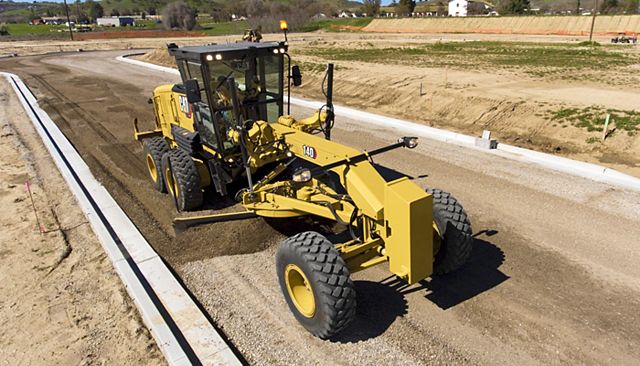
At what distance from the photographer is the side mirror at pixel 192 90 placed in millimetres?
5754

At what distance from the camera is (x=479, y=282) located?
17.5 feet

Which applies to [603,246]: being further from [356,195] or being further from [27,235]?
[27,235]

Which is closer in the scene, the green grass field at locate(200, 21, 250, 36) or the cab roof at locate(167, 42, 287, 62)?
the cab roof at locate(167, 42, 287, 62)

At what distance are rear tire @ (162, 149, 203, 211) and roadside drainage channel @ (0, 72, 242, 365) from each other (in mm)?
847

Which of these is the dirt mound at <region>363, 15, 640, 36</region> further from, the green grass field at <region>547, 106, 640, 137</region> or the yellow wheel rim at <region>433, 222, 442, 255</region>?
the yellow wheel rim at <region>433, 222, 442, 255</region>

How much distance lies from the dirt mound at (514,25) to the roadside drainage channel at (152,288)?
6563 centimetres

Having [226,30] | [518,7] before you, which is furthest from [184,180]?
[518,7]

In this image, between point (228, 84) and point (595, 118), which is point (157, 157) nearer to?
point (228, 84)

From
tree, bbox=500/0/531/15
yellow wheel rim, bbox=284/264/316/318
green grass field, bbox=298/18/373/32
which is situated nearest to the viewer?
yellow wheel rim, bbox=284/264/316/318

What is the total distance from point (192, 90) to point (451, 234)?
382 cm

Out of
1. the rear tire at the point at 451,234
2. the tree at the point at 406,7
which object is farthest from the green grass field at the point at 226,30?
the rear tire at the point at 451,234

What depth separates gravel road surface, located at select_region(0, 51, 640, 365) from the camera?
14.2 ft

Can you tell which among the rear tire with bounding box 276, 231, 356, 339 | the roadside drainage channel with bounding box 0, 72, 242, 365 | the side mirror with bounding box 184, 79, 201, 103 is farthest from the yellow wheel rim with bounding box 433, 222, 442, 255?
the side mirror with bounding box 184, 79, 201, 103

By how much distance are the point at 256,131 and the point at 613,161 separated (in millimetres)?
8409
